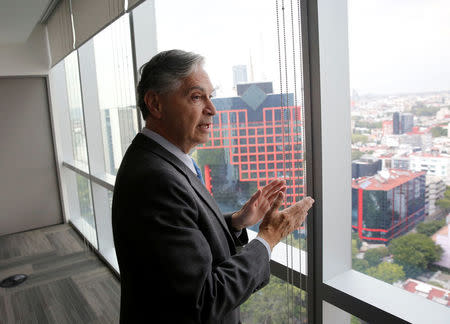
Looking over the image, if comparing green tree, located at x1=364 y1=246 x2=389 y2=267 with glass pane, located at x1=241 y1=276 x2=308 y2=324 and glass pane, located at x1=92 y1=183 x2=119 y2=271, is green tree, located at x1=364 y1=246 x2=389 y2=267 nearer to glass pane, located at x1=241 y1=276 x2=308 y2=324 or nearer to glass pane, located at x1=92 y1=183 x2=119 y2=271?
glass pane, located at x1=241 y1=276 x2=308 y2=324

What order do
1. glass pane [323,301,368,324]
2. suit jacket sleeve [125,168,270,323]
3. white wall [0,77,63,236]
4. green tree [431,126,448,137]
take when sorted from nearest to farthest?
1. suit jacket sleeve [125,168,270,323]
2. green tree [431,126,448,137]
3. glass pane [323,301,368,324]
4. white wall [0,77,63,236]

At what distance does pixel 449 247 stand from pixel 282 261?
2.25 feet

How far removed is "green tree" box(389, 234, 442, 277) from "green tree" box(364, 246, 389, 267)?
0.03m

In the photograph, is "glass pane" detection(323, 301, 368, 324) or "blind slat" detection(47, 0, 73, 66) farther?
"blind slat" detection(47, 0, 73, 66)

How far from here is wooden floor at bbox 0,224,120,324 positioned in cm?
300

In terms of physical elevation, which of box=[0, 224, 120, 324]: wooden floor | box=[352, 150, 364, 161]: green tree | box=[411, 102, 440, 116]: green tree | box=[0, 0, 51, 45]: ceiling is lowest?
box=[0, 224, 120, 324]: wooden floor

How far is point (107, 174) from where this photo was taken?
3.88 m

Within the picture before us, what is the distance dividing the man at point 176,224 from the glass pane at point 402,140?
0.30 m

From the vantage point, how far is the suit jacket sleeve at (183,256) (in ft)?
2.76

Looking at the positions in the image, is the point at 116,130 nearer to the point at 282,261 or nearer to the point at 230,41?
the point at 230,41

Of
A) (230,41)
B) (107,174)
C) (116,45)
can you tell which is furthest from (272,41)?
(107,174)

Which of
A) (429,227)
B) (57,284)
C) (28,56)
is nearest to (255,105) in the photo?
(429,227)

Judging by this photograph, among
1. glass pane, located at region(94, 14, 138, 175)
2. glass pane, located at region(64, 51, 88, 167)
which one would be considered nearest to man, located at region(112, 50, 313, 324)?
glass pane, located at region(94, 14, 138, 175)

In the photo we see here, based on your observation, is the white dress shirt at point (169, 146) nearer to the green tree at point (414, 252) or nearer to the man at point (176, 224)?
the man at point (176, 224)
